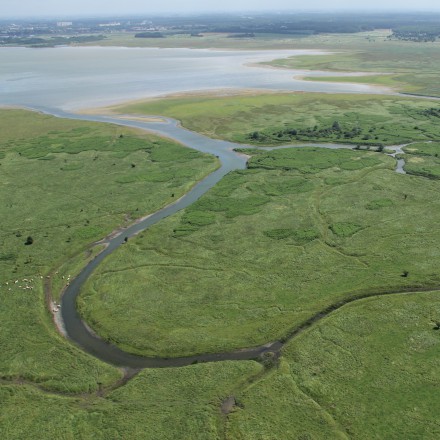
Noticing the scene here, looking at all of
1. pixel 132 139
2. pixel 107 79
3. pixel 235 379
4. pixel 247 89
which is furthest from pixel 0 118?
pixel 235 379

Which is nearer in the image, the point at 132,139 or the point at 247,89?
the point at 132,139

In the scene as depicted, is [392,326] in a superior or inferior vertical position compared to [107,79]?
inferior

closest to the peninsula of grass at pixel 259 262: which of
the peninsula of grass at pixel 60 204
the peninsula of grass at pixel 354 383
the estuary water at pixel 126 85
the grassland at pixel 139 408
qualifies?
the grassland at pixel 139 408

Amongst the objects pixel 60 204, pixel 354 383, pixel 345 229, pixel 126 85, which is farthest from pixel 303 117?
pixel 354 383

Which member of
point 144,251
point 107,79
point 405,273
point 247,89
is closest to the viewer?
point 405,273

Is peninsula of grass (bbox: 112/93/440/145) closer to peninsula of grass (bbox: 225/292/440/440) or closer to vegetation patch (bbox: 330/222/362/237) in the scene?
vegetation patch (bbox: 330/222/362/237)

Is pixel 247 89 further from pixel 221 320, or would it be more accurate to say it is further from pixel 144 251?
pixel 221 320
